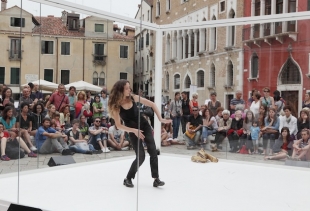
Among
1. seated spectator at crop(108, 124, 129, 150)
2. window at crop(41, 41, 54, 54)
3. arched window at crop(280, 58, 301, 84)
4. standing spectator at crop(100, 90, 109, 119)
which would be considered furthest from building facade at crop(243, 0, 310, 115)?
window at crop(41, 41, 54, 54)

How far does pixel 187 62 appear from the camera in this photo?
22.8ft

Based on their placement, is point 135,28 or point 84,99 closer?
point 135,28

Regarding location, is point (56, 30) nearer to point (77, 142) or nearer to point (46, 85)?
point (46, 85)

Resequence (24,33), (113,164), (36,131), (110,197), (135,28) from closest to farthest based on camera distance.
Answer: (135,28) < (110,197) < (24,33) < (36,131) < (113,164)

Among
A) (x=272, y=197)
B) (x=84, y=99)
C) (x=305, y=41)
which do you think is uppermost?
(x=305, y=41)

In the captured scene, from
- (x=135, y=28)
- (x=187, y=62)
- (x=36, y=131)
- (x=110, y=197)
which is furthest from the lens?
(x=187, y=62)

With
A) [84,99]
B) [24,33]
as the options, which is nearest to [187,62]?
[84,99]

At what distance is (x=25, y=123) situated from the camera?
5.07 metres

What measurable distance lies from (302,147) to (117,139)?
286 cm

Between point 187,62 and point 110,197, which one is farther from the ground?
point 187,62

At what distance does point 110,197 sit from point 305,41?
4103 millimetres

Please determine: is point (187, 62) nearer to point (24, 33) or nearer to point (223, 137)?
point (223, 137)

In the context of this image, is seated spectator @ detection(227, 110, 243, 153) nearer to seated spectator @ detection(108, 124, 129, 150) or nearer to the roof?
seated spectator @ detection(108, 124, 129, 150)

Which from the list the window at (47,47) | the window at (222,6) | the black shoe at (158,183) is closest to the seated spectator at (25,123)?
the window at (47,47)
